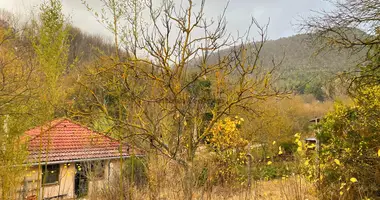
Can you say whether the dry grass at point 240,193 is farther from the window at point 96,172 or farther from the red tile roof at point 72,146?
the red tile roof at point 72,146

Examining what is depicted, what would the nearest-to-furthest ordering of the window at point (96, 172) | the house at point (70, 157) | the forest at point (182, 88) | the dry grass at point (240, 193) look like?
the forest at point (182, 88), the dry grass at point (240, 193), the window at point (96, 172), the house at point (70, 157)

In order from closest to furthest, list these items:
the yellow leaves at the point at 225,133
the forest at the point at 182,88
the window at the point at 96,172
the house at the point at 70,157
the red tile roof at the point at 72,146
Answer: the forest at the point at 182,88 < the window at the point at 96,172 < the yellow leaves at the point at 225,133 < the house at the point at 70,157 < the red tile roof at the point at 72,146

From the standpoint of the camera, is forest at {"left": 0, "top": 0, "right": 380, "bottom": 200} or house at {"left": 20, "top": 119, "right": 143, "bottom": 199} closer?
forest at {"left": 0, "top": 0, "right": 380, "bottom": 200}

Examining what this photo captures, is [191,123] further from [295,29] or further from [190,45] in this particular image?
[295,29]

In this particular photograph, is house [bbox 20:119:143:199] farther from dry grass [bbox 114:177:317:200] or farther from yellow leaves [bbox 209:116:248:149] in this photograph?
dry grass [bbox 114:177:317:200]

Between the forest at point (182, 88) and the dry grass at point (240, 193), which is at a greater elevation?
the forest at point (182, 88)

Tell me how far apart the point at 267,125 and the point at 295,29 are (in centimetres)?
874

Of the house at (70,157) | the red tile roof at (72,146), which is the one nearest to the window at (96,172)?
the house at (70,157)

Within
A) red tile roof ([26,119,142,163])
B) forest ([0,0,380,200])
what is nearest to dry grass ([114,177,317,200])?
forest ([0,0,380,200])

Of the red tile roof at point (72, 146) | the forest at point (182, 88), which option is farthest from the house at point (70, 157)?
the forest at point (182, 88)

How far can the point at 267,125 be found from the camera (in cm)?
1484

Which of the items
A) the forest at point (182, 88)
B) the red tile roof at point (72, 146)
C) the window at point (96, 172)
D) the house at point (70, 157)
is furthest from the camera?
the red tile roof at point (72, 146)

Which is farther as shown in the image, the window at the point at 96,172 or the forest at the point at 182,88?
the window at the point at 96,172

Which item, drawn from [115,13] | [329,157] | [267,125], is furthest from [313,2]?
[267,125]
